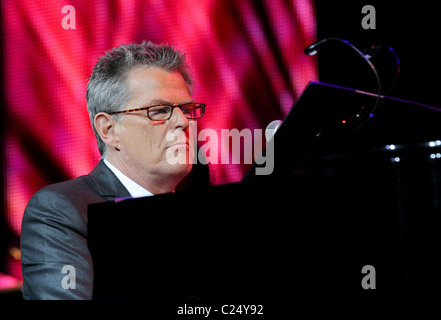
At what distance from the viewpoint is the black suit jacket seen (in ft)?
5.26

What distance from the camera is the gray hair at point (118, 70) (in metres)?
2.07

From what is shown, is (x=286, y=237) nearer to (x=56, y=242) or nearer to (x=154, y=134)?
(x=56, y=242)

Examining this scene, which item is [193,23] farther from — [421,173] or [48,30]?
[421,173]

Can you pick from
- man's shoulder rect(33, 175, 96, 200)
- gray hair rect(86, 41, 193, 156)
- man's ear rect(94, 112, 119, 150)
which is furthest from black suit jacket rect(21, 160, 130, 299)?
gray hair rect(86, 41, 193, 156)

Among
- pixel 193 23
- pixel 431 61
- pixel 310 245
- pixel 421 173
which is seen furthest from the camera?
pixel 193 23

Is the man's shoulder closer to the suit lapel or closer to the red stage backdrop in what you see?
the suit lapel

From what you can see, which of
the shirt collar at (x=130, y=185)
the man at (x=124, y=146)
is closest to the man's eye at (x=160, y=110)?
the man at (x=124, y=146)

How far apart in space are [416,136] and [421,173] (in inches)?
24.9

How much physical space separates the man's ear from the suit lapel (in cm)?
17

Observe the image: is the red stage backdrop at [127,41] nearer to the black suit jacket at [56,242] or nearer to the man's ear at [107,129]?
the man's ear at [107,129]

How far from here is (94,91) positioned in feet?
7.02

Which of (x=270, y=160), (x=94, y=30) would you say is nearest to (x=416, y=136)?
(x=270, y=160)

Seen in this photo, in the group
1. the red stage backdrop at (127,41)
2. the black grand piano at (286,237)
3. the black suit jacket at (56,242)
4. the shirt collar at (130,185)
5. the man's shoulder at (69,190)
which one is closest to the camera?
the black grand piano at (286,237)

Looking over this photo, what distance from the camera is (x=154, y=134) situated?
1997 mm
